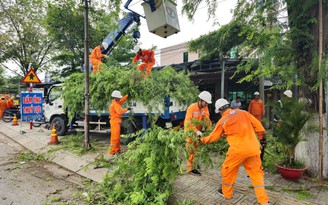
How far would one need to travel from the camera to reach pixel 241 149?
272 centimetres

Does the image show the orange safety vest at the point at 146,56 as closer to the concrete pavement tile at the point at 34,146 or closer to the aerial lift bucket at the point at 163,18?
the aerial lift bucket at the point at 163,18

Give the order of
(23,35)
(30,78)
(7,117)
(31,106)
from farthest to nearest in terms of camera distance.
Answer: (23,35) → (7,117) → (31,106) → (30,78)

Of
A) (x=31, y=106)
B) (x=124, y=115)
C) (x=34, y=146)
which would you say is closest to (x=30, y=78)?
(x=31, y=106)

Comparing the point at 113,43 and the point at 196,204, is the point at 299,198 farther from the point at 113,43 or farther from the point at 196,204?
the point at 113,43

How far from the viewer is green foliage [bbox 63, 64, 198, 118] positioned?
5531 mm

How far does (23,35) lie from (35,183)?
15147 mm

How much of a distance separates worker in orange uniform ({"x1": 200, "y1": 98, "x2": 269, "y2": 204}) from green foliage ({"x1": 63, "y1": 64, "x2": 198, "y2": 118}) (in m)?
2.76

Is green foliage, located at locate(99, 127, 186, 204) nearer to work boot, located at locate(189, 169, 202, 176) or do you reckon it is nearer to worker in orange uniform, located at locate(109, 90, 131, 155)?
work boot, located at locate(189, 169, 202, 176)

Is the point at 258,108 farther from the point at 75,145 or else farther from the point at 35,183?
the point at 35,183

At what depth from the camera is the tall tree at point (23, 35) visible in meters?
13.8

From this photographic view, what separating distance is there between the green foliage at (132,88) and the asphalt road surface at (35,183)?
6.25ft

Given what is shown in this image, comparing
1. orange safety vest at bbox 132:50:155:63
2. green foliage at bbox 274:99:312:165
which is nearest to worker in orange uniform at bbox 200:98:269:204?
green foliage at bbox 274:99:312:165

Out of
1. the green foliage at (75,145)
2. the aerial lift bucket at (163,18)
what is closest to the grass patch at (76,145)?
the green foliage at (75,145)

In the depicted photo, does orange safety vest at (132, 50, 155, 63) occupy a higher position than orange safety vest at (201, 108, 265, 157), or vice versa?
orange safety vest at (132, 50, 155, 63)
